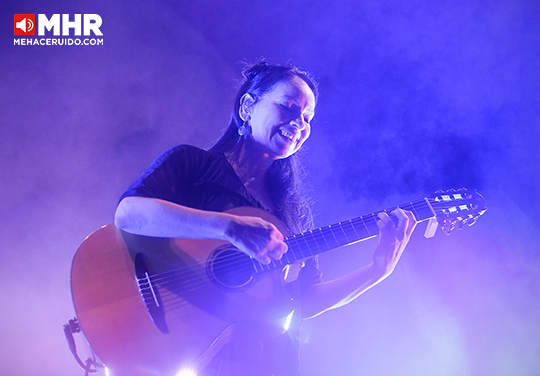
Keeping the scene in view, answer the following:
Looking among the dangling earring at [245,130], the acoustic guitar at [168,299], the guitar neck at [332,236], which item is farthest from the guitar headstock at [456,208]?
the dangling earring at [245,130]

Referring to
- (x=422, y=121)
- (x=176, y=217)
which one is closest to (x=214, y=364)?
(x=176, y=217)

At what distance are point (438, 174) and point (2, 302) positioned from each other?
4249 mm

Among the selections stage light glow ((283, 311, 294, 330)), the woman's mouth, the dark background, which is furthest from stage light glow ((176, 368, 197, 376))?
the dark background

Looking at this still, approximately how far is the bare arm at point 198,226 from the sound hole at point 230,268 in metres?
0.15

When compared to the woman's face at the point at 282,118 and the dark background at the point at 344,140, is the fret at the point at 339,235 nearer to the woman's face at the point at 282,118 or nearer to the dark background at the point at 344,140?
the woman's face at the point at 282,118

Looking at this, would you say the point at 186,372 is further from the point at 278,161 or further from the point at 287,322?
the point at 278,161

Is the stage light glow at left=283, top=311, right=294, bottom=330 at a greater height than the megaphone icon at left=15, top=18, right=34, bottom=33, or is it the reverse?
the megaphone icon at left=15, top=18, right=34, bottom=33

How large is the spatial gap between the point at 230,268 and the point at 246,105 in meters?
1.18

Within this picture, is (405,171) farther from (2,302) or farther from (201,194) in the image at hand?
(2,302)

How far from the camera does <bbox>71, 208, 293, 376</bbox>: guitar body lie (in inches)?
50.3

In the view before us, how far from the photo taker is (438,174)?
3369mm

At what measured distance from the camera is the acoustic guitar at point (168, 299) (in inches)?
50.4

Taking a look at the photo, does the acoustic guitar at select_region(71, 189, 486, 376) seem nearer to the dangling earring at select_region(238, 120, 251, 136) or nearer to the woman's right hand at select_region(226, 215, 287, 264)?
the woman's right hand at select_region(226, 215, 287, 264)

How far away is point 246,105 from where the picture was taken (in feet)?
7.39
